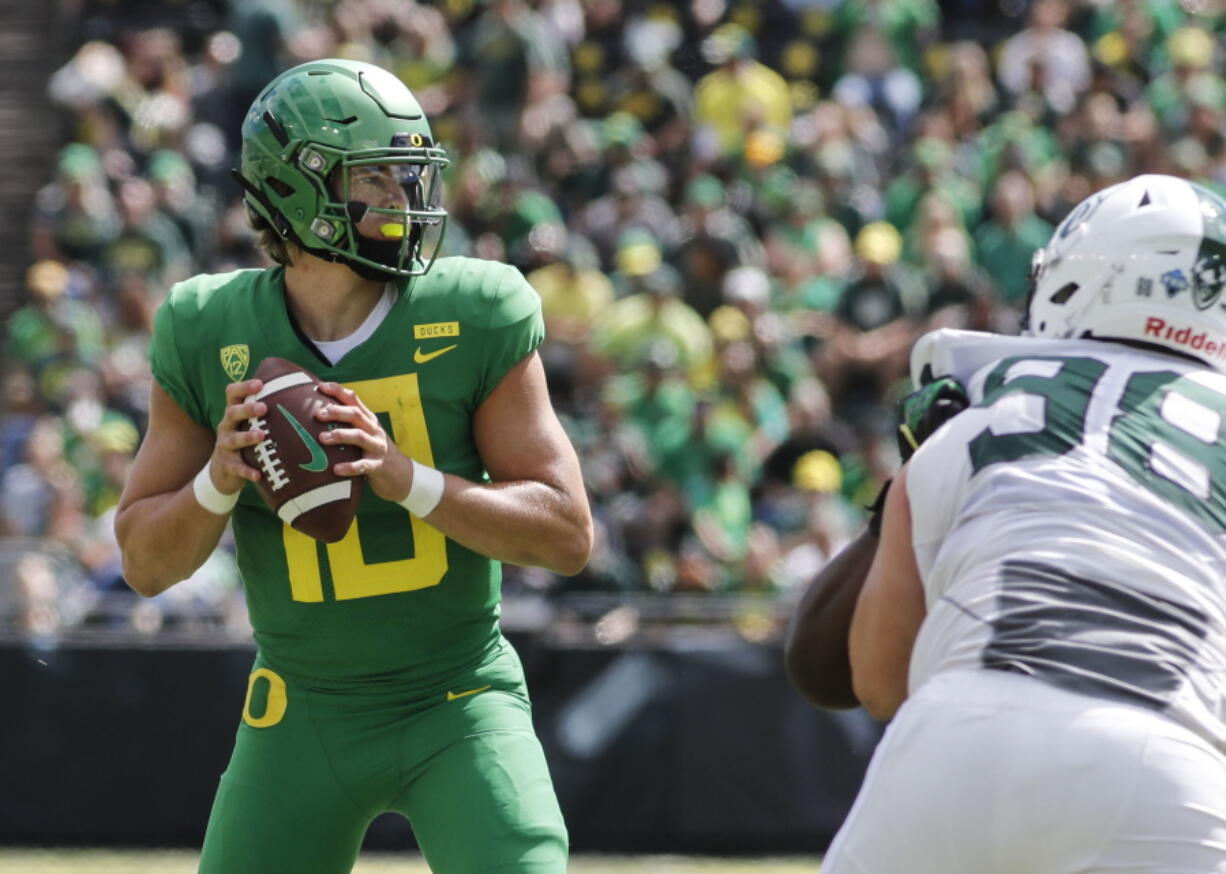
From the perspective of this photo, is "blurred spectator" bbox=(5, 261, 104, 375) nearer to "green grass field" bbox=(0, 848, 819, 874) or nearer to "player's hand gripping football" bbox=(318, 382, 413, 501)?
"green grass field" bbox=(0, 848, 819, 874)

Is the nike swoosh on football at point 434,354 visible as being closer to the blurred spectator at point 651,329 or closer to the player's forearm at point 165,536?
the player's forearm at point 165,536

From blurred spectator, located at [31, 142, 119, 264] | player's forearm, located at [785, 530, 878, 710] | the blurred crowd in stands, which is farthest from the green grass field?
player's forearm, located at [785, 530, 878, 710]

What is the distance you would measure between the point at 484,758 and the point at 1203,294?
142 centimetres

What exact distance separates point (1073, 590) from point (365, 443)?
4.03ft

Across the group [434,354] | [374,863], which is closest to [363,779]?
[434,354]

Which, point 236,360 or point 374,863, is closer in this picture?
point 236,360

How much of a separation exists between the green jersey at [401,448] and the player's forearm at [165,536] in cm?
13

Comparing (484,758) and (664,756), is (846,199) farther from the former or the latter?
(484,758)

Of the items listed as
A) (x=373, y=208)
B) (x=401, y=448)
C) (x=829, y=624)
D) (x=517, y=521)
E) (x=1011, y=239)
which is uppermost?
(x=373, y=208)

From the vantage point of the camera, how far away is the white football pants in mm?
2719

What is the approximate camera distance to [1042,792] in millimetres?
2742

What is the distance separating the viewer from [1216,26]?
11641 millimetres

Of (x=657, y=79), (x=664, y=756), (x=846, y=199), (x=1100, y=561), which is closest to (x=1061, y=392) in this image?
(x=1100, y=561)

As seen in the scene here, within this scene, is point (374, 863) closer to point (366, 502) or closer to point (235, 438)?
point (366, 502)
